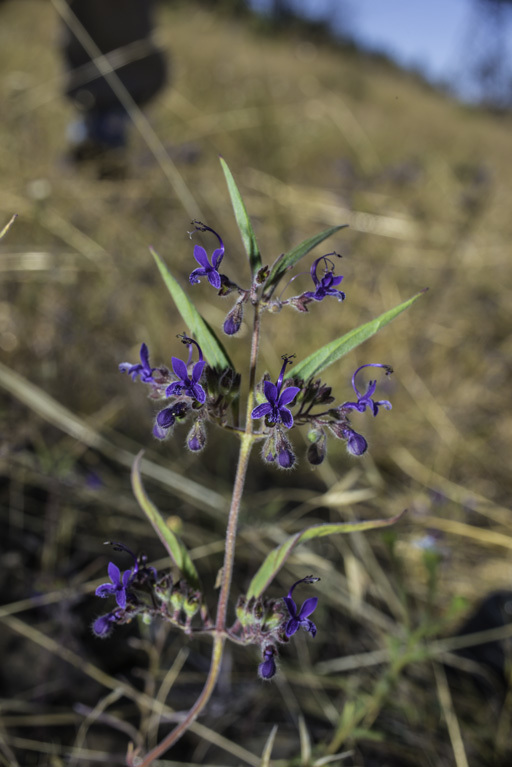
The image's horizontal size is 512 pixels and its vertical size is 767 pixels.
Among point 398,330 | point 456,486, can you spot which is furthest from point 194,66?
point 456,486

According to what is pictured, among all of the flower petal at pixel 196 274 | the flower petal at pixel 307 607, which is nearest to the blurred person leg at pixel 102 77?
the flower petal at pixel 196 274

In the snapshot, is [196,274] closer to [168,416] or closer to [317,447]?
[168,416]

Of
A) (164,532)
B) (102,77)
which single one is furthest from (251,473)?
(102,77)

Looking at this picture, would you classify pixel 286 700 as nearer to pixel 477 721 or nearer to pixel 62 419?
pixel 477 721

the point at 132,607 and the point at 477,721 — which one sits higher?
the point at 477,721

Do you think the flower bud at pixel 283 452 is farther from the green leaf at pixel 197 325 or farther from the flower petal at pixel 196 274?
the flower petal at pixel 196 274

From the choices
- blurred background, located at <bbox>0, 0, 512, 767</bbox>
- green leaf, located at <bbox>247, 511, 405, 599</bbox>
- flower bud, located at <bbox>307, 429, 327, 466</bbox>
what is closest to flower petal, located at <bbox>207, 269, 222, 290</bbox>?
flower bud, located at <bbox>307, 429, 327, 466</bbox>
